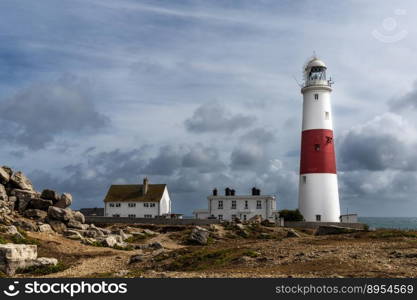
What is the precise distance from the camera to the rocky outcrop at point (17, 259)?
76.9ft

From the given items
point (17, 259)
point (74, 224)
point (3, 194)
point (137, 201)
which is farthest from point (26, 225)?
point (137, 201)

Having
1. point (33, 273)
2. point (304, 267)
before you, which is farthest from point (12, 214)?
point (304, 267)

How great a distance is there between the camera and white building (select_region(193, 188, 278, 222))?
62969mm

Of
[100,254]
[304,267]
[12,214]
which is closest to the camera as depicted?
[304,267]

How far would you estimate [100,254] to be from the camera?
3153 cm

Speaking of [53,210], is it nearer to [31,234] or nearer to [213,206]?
[31,234]

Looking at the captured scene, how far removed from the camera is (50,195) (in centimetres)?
4438

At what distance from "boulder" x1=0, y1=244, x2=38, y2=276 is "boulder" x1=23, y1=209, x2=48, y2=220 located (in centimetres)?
1557

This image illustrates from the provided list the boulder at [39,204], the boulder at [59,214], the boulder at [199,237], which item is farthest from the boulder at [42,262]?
the boulder at [39,204]

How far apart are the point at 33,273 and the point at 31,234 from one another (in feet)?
38.5

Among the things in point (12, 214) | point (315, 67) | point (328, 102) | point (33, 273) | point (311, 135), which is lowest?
point (33, 273)

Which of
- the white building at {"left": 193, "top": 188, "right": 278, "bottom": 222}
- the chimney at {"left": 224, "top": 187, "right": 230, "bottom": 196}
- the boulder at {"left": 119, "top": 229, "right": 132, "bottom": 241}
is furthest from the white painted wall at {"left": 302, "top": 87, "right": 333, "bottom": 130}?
the boulder at {"left": 119, "top": 229, "right": 132, "bottom": 241}

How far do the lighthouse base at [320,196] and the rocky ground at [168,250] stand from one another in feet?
9.57

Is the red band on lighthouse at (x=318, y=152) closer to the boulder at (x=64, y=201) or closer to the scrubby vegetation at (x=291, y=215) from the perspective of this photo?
the scrubby vegetation at (x=291, y=215)
